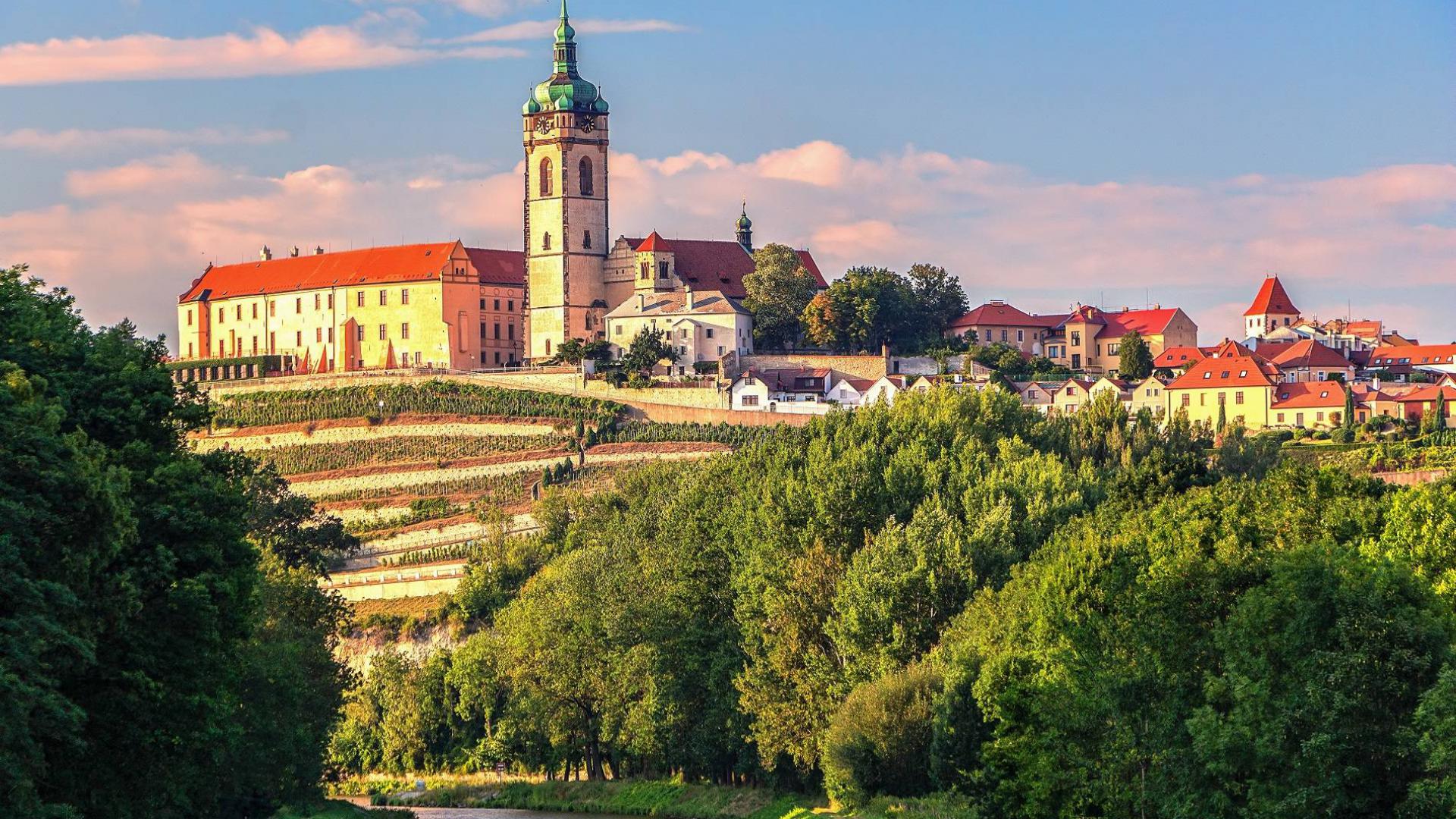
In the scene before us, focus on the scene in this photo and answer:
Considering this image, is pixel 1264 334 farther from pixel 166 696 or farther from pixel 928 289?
pixel 166 696

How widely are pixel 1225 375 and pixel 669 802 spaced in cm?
5467

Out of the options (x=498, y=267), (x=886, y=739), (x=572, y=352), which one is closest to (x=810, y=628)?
(x=886, y=739)

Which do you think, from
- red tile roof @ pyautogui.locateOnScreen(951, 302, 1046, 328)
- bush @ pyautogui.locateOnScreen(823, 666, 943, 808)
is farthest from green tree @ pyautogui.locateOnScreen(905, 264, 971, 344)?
bush @ pyautogui.locateOnScreen(823, 666, 943, 808)

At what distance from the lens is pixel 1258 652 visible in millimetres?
36062

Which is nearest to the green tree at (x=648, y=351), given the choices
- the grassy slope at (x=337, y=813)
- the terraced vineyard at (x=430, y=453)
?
the terraced vineyard at (x=430, y=453)

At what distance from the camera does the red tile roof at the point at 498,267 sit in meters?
128

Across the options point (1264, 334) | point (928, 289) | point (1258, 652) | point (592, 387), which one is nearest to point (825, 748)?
point (1258, 652)

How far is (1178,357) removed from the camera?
11475 cm

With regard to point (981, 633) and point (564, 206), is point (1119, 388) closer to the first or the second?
point (564, 206)

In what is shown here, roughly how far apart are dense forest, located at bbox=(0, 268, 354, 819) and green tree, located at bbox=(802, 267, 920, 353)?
75163mm

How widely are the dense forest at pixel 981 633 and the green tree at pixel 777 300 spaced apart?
117 ft

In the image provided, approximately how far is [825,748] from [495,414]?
63280 millimetres

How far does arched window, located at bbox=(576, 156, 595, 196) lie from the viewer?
122 metres

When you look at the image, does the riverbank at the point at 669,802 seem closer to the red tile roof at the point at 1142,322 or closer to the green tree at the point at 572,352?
the green tree at the point at 572,352
